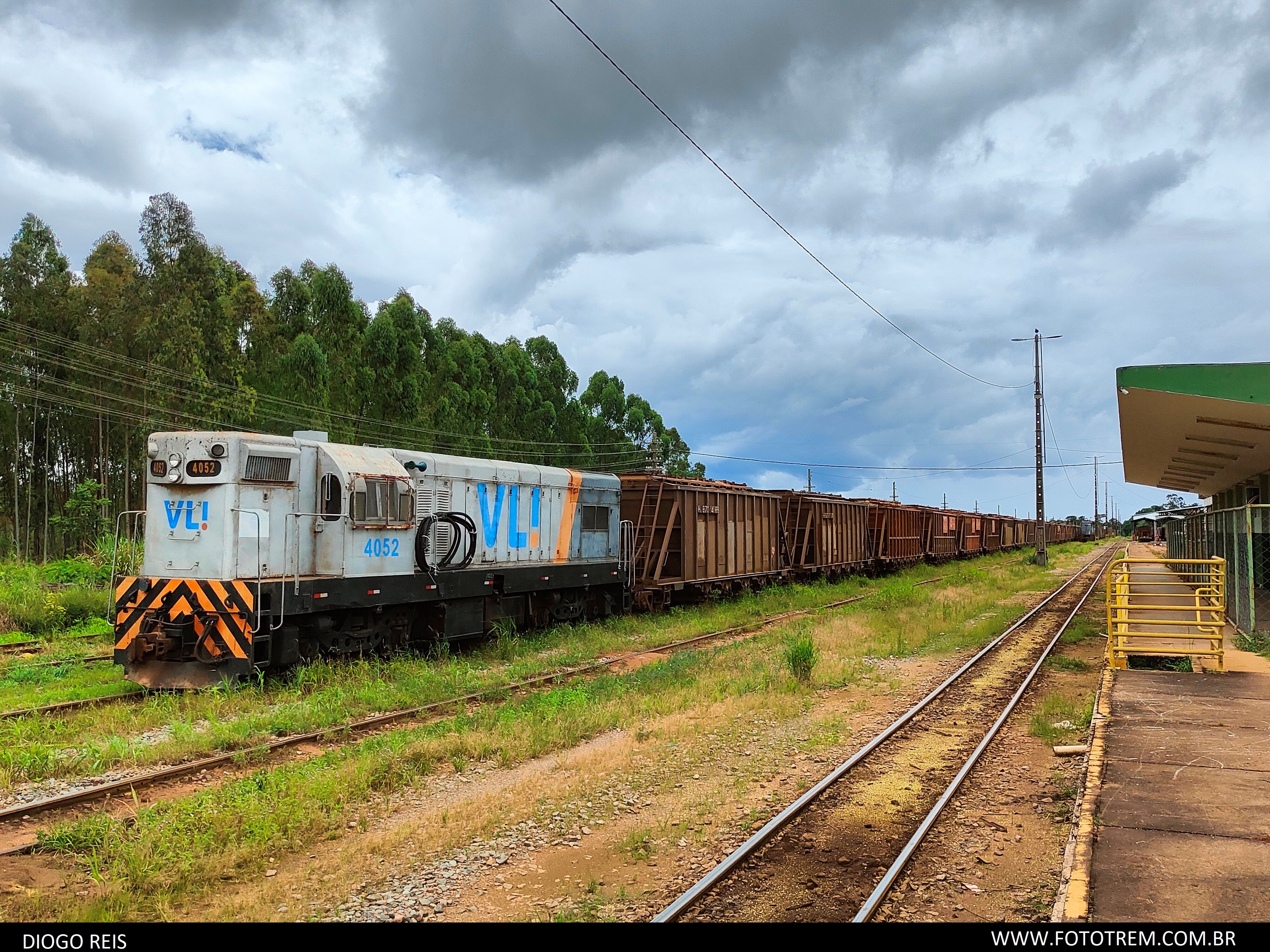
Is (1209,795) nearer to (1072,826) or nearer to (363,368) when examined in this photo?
(1072,826)

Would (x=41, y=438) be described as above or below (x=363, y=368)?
below

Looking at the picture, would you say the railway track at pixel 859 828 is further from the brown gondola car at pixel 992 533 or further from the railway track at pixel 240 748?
the brown gondola car at pixel 992 533

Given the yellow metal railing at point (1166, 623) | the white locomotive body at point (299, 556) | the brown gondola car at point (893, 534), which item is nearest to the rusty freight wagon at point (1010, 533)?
the brown gondola car at point (893, 534)

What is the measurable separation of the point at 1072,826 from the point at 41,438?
35.7m

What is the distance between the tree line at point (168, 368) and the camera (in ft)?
88.9

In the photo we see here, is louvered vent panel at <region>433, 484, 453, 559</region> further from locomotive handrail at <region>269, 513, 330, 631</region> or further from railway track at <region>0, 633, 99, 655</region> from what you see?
railway track at <region>0, 633, 99, 655</region>

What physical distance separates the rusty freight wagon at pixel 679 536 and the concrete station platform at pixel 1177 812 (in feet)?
35.0

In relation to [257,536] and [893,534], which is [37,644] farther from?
[893,534]

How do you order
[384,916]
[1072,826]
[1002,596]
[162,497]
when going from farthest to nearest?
[1002,596], [162,497], [1072,826], [384,916]

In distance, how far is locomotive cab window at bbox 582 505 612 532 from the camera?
17.4 meters

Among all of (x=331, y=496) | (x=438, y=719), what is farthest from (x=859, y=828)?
(x=331, y=496)

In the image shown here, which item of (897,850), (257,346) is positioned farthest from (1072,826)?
(257,346)

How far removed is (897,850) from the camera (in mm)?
5938

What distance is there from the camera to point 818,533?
26234mm
